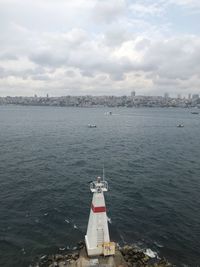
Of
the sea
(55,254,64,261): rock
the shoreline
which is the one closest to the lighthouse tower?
the shoreline

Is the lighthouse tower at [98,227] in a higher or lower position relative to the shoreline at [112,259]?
higher

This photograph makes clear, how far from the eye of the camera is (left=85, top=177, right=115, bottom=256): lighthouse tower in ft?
72.7

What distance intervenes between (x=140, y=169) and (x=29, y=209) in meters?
27.0

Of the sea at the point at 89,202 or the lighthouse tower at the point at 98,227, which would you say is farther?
the sea at the point at 89,202

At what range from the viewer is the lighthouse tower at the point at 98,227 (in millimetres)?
22156

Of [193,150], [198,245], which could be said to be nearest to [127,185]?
[198,245]

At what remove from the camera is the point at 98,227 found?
74.5 feet

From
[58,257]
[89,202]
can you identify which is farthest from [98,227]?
[89,202]

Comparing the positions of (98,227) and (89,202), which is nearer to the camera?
(98,227)

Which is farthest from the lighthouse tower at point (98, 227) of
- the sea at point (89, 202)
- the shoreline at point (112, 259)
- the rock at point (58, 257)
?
the sea at point (89, 202)

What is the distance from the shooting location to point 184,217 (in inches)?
1410

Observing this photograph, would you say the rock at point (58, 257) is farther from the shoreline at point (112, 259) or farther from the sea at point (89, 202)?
the sea at point (89, 202)

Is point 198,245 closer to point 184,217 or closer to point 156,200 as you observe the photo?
point 184,217

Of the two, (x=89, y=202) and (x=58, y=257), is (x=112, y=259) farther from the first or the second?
(x=89, y=202)
